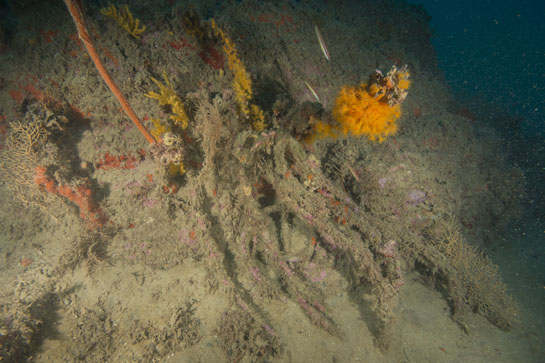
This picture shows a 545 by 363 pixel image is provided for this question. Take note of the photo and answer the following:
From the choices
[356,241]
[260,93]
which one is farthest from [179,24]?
[356,241]

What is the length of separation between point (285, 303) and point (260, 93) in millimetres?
3238

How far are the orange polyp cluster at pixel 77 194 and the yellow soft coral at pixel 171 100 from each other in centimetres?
182

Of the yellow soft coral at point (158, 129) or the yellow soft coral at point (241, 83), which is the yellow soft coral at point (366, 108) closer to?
the yellow soft coral at point (241, 83)

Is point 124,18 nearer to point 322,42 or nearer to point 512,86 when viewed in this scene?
point 322,42

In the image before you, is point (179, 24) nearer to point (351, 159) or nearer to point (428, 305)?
point (351, 159)

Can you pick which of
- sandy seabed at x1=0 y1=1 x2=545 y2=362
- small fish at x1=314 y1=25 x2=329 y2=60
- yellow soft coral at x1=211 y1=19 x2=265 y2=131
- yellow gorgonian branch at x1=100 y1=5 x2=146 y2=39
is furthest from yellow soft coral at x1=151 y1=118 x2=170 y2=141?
small fish at x1=314 y1=25 x2=329 y2=60

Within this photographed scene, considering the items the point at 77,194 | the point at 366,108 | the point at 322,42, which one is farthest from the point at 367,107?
the point at 77,194

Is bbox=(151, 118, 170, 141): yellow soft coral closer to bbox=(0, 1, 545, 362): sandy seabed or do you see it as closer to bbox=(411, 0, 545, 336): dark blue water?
bbox=(0, 1, 545, 362): sandy seabed

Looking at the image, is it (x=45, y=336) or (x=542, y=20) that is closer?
(x=45, y=336)

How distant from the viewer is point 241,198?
3188 mm

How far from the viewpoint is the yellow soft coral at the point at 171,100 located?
289 cm

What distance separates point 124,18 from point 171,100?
129 cm

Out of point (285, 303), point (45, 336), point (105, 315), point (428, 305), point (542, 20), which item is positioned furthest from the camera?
point (542, 20)

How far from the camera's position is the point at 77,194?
344cm
